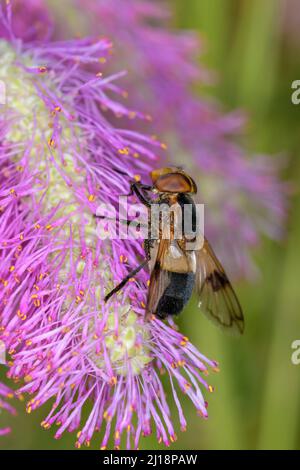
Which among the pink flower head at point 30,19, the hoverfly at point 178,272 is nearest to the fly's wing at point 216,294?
the hoverfly at point 178,272

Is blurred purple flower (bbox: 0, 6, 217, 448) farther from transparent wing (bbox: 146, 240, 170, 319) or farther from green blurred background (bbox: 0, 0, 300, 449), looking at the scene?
green blurred background (bbox: 0, 0, 300, 449)

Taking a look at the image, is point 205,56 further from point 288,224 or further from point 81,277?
point 81,277

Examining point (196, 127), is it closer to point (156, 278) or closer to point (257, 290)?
point (257, 290)

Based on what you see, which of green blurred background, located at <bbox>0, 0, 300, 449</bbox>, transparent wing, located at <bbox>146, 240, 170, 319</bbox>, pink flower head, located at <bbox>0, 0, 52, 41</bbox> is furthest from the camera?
green blurred background, located at <bbox>0, 0, 300, 449</bbox>

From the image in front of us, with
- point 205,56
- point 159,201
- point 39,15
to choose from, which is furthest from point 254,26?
point 159,201

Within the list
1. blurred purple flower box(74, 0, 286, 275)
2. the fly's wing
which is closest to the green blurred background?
blurred purple flower box(74, 0, 286, 275)

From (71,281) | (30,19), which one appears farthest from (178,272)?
(30,19)

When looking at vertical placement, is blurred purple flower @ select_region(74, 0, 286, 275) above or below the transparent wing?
above
